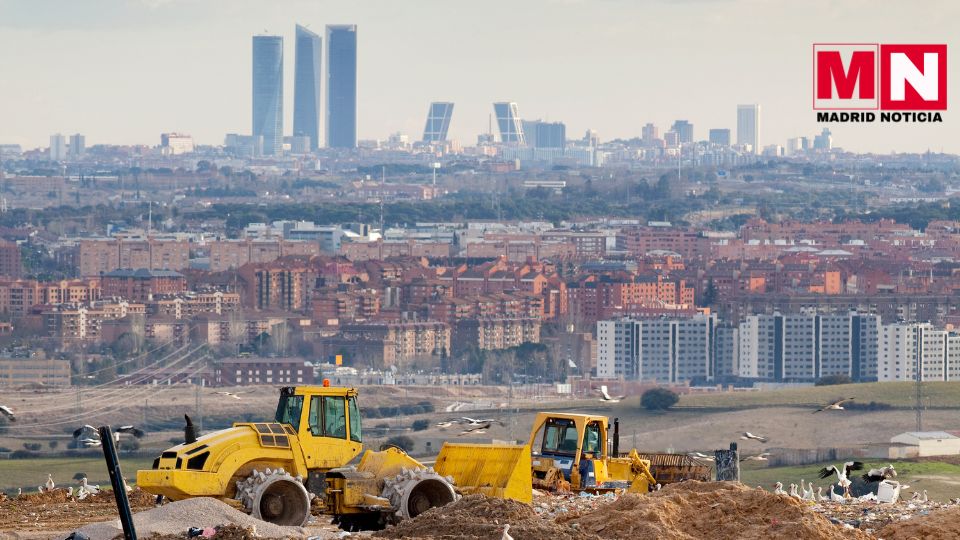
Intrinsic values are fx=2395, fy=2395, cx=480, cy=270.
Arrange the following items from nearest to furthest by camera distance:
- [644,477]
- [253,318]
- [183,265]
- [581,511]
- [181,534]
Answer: [181,534], [581,511], [644,477], [253,318], [183,265]

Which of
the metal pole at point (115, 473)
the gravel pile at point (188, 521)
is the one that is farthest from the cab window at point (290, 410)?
the metal pole at point (115, 473)

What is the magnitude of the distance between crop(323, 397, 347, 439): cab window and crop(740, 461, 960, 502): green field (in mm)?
18821

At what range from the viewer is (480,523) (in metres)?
12.9

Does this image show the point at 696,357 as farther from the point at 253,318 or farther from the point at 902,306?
the point at 253,318

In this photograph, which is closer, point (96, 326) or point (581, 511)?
point (581, 511)

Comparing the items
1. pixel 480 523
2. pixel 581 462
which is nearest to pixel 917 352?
pixel 581 462

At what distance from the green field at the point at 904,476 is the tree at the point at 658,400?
1626cm

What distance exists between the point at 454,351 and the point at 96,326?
48.9 ft

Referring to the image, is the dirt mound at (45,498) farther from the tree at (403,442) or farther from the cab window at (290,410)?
the tree at (403,442)

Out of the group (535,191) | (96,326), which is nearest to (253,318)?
(96,326)

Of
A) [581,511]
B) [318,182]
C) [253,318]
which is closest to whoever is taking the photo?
[581,511]

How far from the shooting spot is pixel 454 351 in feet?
318

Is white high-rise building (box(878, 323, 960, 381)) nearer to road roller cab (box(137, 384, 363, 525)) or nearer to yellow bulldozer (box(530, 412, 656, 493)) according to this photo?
yellow bulldozer (box(530, 412, 656, 493))

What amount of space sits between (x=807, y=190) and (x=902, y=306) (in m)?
74.8
